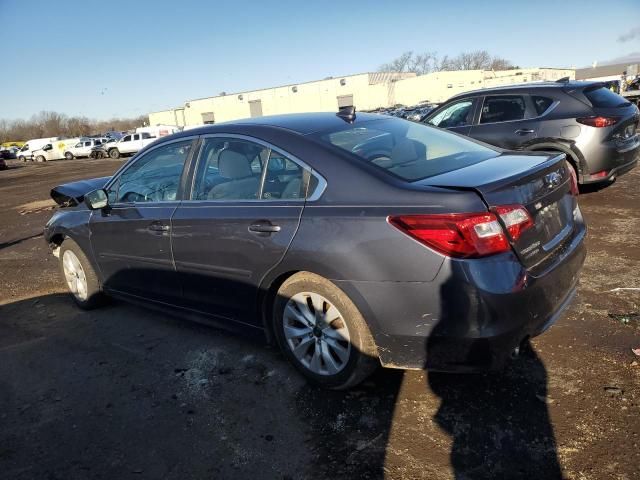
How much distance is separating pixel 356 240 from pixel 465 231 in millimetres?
568

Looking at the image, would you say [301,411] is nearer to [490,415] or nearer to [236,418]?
[236,418]

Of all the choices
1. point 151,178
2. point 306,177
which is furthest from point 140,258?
point 306,177

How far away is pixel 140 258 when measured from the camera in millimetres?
4008

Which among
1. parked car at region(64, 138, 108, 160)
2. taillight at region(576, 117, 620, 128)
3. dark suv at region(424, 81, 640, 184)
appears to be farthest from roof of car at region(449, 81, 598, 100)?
parked car at region(64, 138, 108, 160)

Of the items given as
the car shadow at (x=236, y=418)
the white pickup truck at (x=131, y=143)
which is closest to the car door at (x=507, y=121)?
the car shadow at (x=236, y=418)

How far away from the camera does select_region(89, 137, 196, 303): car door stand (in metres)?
3.80

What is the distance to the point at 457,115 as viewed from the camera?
7.84 metres

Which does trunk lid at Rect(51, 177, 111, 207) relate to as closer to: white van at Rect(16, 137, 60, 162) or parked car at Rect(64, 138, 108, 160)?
parked car at Rect(64, 138, 108, 160)

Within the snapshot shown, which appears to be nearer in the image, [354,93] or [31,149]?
[31,149]

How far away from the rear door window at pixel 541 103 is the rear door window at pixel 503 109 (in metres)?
0.15

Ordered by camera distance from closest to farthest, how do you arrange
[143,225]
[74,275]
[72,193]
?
[143,225] → [74,275] → [72,193]

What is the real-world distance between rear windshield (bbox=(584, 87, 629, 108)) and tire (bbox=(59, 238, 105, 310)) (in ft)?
20.8

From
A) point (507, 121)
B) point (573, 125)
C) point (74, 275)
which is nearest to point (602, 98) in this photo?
point (573, 125)

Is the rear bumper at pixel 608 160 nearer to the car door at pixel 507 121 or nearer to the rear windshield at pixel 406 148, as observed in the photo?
the car door at pixel 507 121
